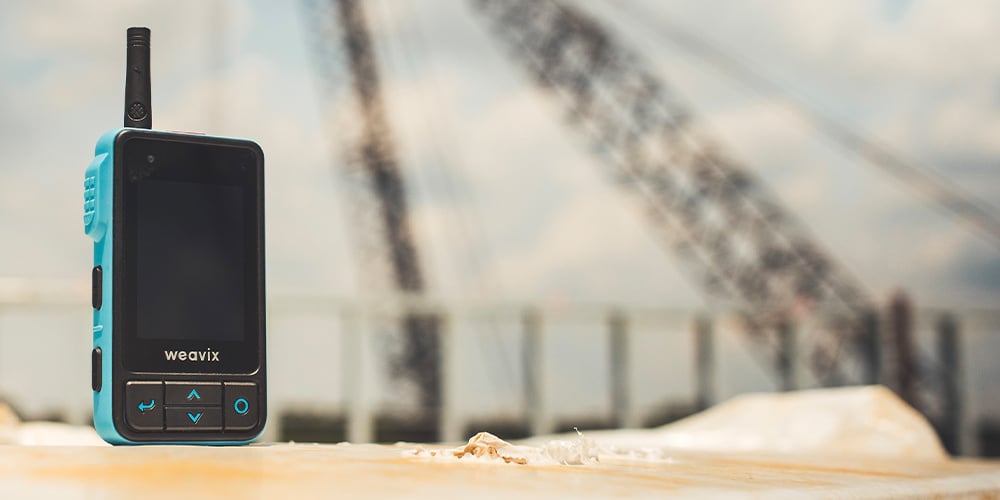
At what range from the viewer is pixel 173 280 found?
103 inches

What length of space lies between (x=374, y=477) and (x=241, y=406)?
36.4 inches

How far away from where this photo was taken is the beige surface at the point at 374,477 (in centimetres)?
152

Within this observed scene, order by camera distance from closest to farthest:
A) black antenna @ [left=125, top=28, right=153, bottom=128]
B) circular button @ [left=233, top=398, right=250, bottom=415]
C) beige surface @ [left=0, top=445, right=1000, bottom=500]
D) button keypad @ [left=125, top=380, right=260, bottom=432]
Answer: beige surface @ [left=0, top=445, right=1000, bottom=500], button keypad @ [left=125, top=380, right=260, bottom=432], circular button @ [left=233, top=398, right=250, bottom=415], black antenna @ [left=125, top=28, right=153, bottom=128]

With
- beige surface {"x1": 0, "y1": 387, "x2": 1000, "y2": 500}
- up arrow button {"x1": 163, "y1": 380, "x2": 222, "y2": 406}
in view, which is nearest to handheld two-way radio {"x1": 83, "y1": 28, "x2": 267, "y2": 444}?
up arrow button {"x1": 163, "y1": 380, "x2": 222, "y2": 406}

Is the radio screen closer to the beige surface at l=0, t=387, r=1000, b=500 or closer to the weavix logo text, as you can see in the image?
the weavix logo text

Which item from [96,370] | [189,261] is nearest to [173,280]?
[189,261]

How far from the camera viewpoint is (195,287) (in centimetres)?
264

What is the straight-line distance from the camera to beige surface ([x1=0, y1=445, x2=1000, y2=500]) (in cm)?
152

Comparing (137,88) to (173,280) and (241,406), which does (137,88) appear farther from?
(241,406)

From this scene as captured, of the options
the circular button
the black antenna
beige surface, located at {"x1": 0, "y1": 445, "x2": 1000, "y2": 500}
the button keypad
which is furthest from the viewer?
the black antenna

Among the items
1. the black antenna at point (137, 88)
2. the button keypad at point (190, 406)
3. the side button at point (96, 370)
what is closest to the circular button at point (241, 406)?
the button keypad at point (190, 406)

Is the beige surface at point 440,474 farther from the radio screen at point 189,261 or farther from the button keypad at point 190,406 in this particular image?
the radio screen at point 189,261

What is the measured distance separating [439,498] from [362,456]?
923 millimetres

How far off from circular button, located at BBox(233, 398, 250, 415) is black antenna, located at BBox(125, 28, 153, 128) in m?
0.67
